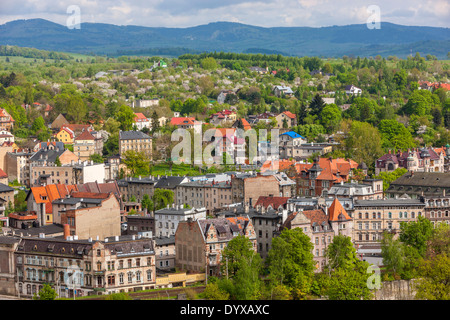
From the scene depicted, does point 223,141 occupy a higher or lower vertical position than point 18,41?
lower

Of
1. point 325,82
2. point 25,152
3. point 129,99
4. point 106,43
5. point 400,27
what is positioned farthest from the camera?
point 400,27

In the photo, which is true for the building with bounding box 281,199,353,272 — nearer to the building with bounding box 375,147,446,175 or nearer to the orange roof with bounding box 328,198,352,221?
the orange roof with bounding box 328,198,352,221

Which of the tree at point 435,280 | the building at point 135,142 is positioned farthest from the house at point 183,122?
the tree at point 435,280

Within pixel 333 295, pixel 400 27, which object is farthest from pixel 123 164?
pixel 400 27

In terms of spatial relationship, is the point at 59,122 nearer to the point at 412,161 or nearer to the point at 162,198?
the point at 162,198

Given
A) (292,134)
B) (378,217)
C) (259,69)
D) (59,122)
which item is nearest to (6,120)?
(59,122)

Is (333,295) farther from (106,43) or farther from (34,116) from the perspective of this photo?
(106,43)

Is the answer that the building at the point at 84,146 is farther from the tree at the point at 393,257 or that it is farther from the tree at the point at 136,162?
the tree at the point at 393,257
